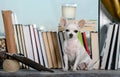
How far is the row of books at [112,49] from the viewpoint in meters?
1.26

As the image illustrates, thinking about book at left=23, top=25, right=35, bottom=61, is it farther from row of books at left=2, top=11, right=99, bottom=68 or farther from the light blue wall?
the light blue wall

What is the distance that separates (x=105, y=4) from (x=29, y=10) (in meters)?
0.40

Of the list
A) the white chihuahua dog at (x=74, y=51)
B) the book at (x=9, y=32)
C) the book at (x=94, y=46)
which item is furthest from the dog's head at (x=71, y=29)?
the book at (x=9, y=32)

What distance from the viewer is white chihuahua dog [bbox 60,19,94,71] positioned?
121 centimetres

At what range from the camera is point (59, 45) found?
1.27m

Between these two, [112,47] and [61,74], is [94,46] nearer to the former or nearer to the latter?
[112,47]

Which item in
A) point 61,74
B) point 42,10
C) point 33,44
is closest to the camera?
point 61,74

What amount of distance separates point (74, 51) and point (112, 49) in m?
0.19

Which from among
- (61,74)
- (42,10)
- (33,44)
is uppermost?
(42,10)

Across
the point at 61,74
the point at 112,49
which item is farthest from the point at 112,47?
the point at 61,74

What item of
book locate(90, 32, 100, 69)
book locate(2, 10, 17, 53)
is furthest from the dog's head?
book locate(2, 10, 17, 53)

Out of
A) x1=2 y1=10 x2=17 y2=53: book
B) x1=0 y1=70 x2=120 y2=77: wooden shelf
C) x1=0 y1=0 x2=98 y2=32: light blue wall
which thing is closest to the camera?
x1=0 y1=70 x2=120 y2=77: wooden shelf

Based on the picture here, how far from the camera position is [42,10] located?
142 cm

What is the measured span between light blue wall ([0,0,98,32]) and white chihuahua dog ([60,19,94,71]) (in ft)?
0.64
